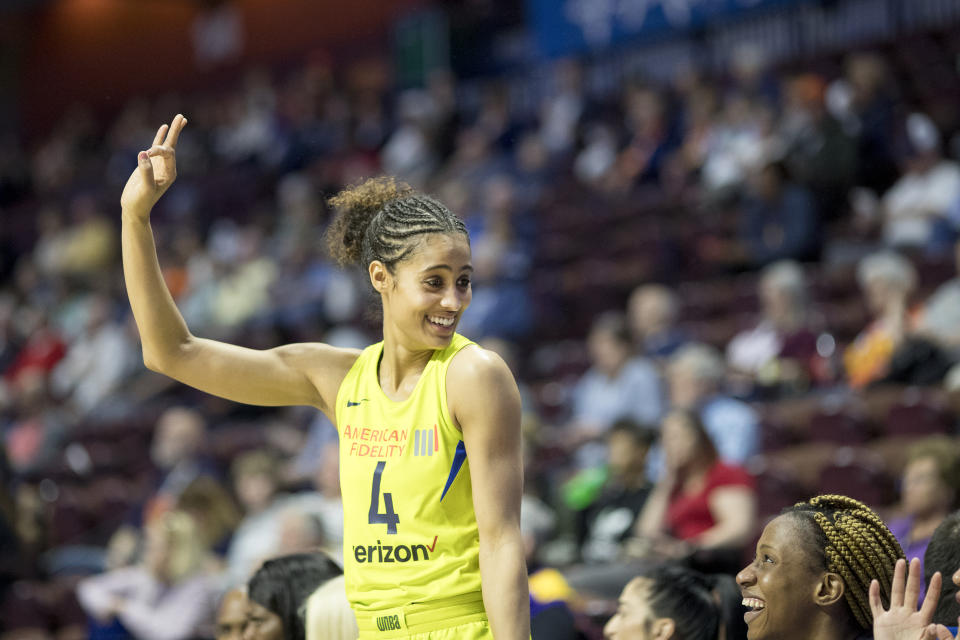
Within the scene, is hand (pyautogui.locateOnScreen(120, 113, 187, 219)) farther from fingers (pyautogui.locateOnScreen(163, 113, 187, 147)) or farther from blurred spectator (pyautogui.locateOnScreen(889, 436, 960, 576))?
blurred spectator (pyautogui.locateOnScreen(889, 436, 960, 576))

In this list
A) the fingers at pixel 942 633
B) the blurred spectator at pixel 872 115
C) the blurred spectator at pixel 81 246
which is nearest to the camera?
the fingers at pixel 942 633

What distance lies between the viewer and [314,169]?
1223 centimetres

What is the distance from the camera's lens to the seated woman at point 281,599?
318cm

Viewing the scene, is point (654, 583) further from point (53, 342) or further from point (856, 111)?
point (53, 342)

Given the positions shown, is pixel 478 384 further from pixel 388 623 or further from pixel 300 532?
pixel 300 532

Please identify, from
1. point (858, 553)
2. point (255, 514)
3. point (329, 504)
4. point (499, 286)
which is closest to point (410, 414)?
point (858, 553)

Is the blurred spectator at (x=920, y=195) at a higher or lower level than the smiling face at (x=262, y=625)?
higher

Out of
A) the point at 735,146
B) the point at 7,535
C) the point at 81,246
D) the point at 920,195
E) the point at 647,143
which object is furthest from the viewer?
the point at 81,246

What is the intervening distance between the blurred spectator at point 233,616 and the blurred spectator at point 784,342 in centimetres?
385

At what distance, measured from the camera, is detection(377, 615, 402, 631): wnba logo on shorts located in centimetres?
230

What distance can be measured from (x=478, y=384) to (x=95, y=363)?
944 centimetres

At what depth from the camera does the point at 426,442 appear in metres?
2.32

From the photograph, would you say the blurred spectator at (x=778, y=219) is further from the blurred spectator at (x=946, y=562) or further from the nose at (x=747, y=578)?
the nose at (x=747, y=578)

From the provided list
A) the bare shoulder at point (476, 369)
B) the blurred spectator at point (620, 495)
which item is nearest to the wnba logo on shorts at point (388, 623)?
the bare shoulder at point (476, 369)
